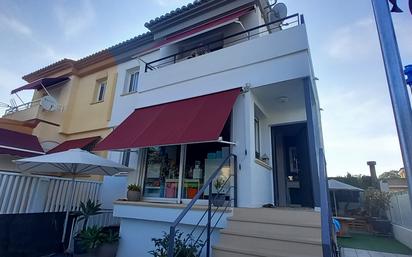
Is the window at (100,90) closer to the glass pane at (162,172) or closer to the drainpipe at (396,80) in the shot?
the glass pane at (162,172)

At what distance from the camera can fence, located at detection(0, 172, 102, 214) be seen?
866cm

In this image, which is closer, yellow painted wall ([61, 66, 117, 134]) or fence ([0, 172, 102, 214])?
fence ([0, 172, 102, 214])

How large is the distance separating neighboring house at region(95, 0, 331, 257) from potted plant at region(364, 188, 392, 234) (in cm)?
1156

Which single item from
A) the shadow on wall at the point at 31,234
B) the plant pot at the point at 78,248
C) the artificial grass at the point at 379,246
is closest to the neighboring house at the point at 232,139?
the plant pot at the point at 78,248

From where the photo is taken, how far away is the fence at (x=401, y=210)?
563 inches

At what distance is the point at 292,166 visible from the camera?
11.6 metres

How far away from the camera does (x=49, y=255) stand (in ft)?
30.2

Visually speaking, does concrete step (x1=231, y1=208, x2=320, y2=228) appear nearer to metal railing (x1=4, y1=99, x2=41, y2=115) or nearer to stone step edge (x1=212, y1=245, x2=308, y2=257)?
stone step edge (x1=212, y1=245, x2=308, y2=257)

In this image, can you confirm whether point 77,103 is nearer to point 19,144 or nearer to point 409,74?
point 19,144

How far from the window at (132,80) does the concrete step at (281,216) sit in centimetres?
1108

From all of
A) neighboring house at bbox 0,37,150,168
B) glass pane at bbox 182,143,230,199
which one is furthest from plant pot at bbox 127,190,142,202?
neighboring house at bbox 0,37,150,168

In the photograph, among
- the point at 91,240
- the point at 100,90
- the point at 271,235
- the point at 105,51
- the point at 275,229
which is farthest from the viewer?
the point at 100,90

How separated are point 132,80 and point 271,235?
13.1 meters

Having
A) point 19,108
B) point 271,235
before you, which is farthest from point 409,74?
point 19,108
